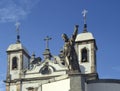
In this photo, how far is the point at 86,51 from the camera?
1794 inches

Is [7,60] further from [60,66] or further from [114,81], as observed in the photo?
[114,81]

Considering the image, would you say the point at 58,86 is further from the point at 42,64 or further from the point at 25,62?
the point at 25,62

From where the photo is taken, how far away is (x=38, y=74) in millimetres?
44688

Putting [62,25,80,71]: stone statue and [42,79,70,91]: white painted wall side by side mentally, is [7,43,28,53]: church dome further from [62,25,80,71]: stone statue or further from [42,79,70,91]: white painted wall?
[62,25,80,71]: stone statue

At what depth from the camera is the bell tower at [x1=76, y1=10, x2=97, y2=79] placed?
44500 mm

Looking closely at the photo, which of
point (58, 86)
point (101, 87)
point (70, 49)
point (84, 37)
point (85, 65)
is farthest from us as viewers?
point (84, 37)

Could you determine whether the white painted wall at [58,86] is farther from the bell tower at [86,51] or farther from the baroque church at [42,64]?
the bell tower at [86,51]

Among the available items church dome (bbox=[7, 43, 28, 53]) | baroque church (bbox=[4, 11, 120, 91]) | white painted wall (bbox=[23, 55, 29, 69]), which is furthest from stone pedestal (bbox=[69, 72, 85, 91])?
church dome (bbox=[7, 43, 28, 53])

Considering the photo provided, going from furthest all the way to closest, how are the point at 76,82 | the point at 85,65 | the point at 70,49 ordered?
1. the point at 85,65
2. the point at 76,82
3. the point at 70,49

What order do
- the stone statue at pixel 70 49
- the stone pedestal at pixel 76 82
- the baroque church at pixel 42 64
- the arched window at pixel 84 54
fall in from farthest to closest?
1. the arched window at pixel 84 54
2. the baroque church at pixel 42 64
3. the stone pedestal at pixel 76 82
4. the stone statue at pixel 70 49

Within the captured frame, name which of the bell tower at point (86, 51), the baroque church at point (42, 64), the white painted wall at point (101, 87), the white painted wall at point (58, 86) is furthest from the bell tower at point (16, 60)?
the white painted wall at point (101, 87)

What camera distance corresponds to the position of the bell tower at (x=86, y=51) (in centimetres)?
4450

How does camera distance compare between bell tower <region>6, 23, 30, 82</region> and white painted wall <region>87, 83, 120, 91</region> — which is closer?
white painted wall <region>87, 83, 120, 91</region>

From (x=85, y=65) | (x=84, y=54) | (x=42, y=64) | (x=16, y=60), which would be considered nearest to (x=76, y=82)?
(x=85, y=65)
